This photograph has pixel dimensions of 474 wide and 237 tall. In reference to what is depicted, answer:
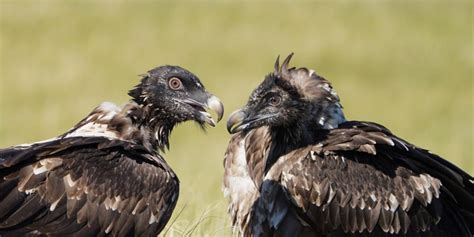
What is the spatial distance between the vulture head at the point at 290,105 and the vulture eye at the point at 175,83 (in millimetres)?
590

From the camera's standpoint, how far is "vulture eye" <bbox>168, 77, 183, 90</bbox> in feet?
34.8

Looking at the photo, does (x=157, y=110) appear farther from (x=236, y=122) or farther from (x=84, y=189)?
(x=84, y=189)

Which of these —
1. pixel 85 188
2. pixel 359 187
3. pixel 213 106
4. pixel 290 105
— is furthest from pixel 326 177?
pixel 85 188

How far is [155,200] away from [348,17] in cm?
2421

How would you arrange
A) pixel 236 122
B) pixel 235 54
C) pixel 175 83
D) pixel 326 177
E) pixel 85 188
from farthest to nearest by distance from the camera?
1. pixel 235 54
2. pixel 175 83
3. pixel 236 122
4. pixel 326 177
5. pixel 85 188

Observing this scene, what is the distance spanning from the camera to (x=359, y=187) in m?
10.1

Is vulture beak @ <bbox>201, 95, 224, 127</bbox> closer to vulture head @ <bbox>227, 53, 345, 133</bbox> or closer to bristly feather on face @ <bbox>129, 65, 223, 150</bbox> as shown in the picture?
bristly feather on face @ <bbox>129, 65, 223, 150</bbox>

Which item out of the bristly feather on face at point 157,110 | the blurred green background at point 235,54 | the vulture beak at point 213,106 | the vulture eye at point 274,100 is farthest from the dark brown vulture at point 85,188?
the blurred green background at point 235,54

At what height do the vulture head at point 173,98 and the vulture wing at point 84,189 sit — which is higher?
the vulture head at point 173,98

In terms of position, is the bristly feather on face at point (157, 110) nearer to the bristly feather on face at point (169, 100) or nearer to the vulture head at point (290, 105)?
the bristly feather on face at point (169, 100)

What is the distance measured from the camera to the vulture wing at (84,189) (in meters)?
9.36

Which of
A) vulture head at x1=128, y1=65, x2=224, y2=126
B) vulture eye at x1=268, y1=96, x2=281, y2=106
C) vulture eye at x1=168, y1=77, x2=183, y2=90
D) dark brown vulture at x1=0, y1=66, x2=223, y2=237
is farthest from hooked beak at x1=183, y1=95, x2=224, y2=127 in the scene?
dark brown vulture at x1=0, y1=66, x2=223, y2=237

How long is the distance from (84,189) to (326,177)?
204 centimetres

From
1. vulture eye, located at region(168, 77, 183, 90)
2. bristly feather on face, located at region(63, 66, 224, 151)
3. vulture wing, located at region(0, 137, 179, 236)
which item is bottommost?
vulture wing, located at region(0, 137, 179, 236)
